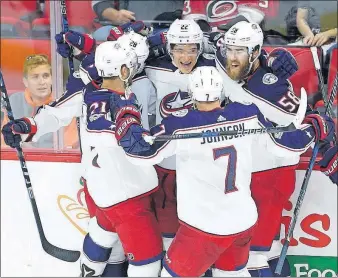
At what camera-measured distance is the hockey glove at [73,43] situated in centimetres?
303

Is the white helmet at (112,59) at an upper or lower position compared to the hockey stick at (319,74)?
upper

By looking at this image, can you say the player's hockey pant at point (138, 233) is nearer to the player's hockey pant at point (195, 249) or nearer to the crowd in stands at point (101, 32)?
the player's hockey pant at point (195, 249)

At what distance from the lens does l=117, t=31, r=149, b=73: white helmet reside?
9.48 ft

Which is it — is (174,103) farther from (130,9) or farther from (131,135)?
(130,9)

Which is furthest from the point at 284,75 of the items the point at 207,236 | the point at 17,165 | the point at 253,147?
the point at 17,165

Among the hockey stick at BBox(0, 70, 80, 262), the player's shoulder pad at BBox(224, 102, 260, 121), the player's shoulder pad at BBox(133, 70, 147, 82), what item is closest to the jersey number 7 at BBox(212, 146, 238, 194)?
the player's shoulder pad at BBox(224, 102, 260, 121)

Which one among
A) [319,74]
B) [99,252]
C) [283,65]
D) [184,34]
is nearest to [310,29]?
[319,74]

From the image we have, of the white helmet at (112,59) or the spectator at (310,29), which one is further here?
the spectator at (310,29)

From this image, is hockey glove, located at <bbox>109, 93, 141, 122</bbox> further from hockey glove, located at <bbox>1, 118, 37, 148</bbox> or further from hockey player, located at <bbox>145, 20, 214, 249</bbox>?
hockey glove, located at <bbox>1, 118, 37, 148</bbox>

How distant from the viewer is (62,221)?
3.29 meters

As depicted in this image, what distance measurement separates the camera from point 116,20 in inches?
143

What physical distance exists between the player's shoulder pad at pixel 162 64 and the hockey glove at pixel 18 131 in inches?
21.3

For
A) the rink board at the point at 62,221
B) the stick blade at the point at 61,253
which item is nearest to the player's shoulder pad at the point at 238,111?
the rink board at the point at 62,221

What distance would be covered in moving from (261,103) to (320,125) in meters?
0.30
